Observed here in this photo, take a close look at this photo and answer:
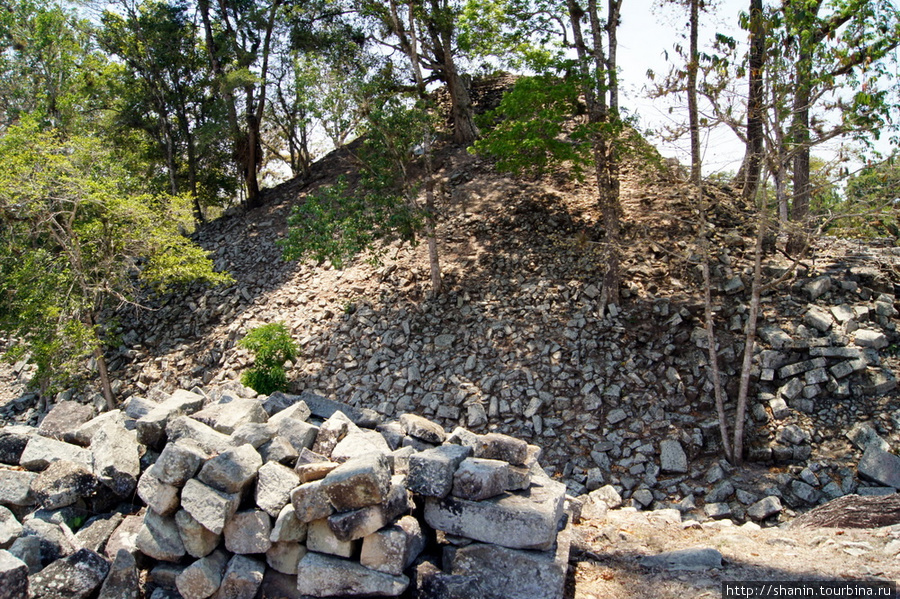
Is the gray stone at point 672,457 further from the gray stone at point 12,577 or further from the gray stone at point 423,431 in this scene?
the gray stone at point 12,577

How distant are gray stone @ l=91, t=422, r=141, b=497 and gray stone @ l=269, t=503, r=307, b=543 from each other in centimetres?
148

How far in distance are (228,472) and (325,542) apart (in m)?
0.85

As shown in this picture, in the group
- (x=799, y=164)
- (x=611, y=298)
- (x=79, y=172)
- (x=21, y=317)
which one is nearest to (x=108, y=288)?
(x=21, y=317)

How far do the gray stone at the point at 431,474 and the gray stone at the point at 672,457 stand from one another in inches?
175

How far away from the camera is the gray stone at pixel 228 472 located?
419cm

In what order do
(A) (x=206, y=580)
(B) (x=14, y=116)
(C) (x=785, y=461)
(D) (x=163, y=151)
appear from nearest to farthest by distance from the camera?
(A) (x=206, y=580), (C) (x=785, y=461), (B) (x=14, y=116), (D) (x=163, y=151)

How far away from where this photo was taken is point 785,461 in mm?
7496

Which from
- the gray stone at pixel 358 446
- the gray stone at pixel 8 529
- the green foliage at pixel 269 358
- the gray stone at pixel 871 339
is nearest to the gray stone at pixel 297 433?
the gray stone at pixel 358 446

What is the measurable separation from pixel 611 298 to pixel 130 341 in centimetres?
1015

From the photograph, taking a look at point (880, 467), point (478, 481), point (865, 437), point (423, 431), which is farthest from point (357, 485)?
point (865, 437)

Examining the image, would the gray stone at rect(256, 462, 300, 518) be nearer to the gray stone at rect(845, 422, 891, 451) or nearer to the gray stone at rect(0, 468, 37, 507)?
the gray stone at rect(0, 468, 37, 507)

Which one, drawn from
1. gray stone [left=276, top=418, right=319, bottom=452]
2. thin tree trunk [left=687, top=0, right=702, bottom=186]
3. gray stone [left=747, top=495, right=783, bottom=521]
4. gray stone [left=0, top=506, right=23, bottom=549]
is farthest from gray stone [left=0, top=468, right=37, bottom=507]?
thin tree trunk [left=687, top=0, right=702, bottom=186]

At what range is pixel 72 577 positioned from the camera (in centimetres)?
400

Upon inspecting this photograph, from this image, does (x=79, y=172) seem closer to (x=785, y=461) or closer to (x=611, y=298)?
(x=611, y=298)
